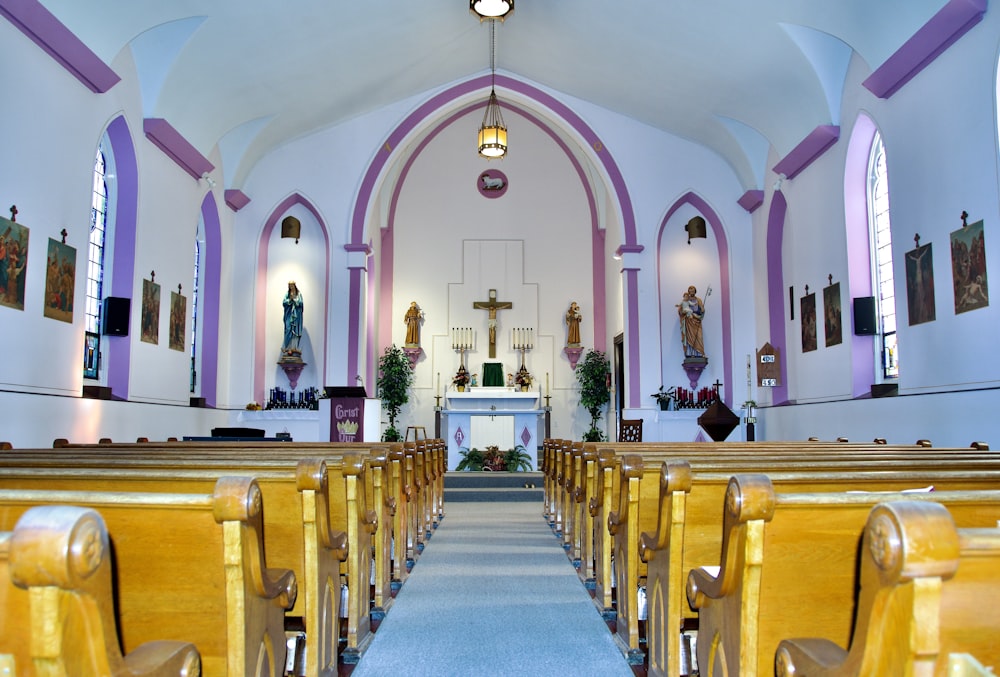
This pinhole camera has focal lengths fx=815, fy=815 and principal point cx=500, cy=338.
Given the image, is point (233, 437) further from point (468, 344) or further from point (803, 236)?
point (803, 236)

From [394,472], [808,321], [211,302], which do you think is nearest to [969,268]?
[808,321]

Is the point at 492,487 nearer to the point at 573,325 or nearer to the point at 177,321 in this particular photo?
the point at 177,321

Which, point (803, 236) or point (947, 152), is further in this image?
point (803, 236)

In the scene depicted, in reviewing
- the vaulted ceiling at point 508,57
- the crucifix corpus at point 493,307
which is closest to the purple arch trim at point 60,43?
the vaulted ceiling at point 508,57

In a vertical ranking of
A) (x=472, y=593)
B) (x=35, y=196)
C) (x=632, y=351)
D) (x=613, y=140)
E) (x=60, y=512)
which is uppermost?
(x=613, y=140)

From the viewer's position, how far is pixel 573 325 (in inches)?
583

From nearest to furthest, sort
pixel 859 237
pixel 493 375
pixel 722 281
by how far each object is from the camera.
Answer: pixel 859 237 → pixel 722 281 → pixel 493 375

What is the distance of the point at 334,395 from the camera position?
34.1ft

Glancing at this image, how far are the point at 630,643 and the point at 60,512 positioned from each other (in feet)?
9.01

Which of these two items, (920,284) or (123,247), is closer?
(920,284)

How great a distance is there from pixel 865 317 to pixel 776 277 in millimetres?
2778

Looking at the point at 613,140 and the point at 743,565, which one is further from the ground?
the point at 613,140

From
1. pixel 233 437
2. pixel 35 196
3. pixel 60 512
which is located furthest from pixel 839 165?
pixel 60 512

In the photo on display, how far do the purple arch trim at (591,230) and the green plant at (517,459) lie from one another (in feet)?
10.9
